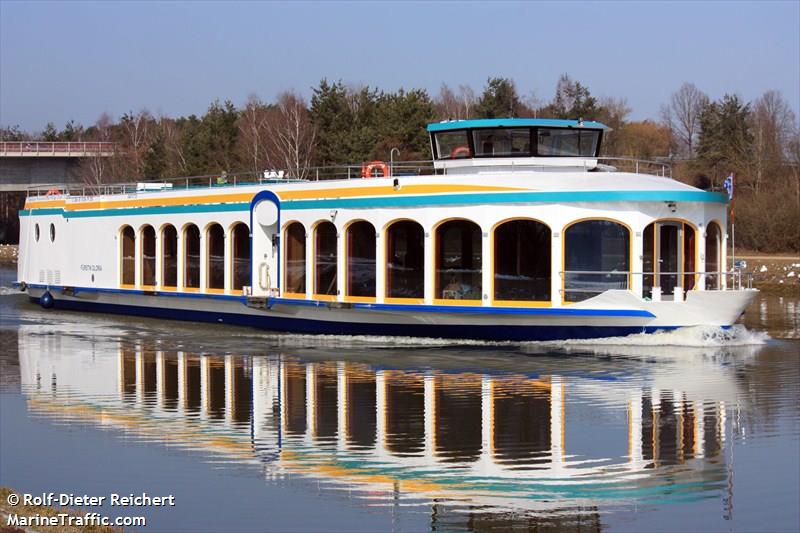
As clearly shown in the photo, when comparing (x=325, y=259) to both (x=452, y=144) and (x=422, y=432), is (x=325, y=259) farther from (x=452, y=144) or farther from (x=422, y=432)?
(x=422, y=432)

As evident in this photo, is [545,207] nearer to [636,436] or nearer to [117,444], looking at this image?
[636,436]

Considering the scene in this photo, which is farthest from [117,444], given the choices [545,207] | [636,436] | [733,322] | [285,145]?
[285,145]

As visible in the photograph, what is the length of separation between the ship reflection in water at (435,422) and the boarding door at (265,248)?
4.68 metres

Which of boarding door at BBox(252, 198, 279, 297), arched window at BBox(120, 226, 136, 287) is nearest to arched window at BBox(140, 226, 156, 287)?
arched window at BBox(120, 226, 136, 287)

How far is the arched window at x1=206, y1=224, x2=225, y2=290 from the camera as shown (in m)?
29.4

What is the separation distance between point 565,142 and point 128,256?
13.6 meters

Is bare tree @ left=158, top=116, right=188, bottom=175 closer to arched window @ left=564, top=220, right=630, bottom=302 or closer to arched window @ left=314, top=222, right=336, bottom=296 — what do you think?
arched window @ left=314, top=222, right=336, bottom=296

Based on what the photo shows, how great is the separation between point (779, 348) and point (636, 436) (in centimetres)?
965

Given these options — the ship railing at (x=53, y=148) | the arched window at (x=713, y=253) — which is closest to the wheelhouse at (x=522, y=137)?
the arched window at (x=713, y=253)

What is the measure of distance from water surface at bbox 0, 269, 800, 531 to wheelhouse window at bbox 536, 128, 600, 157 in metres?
4.34

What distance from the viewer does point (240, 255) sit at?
2898cm

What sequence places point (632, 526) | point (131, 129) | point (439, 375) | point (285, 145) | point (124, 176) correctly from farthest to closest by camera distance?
point (131, 129) < point (124, 176) < point (285, 145) < point (439, 375) < point (632, 526)

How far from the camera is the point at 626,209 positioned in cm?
2292

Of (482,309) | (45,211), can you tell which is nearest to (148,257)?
(45,211)
